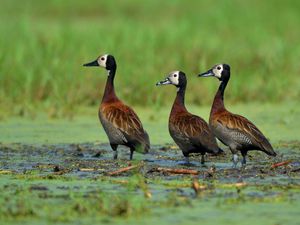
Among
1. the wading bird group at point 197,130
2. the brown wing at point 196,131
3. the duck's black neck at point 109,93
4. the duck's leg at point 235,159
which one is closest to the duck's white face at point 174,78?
the wading bird group at point 197,130

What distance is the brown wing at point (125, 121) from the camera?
30.5 feet

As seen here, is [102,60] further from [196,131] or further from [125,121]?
[196,131]

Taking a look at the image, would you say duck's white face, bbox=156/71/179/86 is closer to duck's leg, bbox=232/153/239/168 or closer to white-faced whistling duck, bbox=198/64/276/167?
white-faced whistling duck, bbox=198/64/276/167

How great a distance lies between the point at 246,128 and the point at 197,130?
1.61ft

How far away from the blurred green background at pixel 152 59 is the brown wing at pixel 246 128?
3050 mm

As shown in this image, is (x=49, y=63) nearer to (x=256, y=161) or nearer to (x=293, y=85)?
(x=293, y=85)

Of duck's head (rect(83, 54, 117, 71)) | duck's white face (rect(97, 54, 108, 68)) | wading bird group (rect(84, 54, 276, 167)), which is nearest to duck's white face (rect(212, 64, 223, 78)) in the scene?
wading bird group (rect(84, 54, 276, 167))

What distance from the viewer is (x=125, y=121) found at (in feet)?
31.1

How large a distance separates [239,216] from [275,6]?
1352 centimetres

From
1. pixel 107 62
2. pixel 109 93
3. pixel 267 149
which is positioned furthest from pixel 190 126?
pixel 107 62

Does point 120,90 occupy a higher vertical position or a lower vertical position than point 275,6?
lower

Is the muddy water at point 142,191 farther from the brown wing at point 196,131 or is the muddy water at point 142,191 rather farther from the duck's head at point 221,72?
the duck's head at point 221,72

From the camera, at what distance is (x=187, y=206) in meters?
6.73

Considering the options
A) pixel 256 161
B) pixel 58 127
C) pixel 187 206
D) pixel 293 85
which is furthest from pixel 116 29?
pixel 187 206
